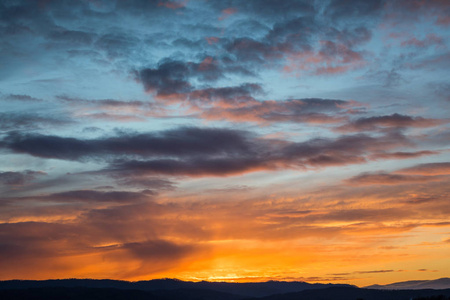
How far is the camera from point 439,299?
141875 millimetres
